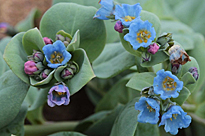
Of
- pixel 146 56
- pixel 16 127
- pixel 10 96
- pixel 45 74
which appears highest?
pixel 146 56

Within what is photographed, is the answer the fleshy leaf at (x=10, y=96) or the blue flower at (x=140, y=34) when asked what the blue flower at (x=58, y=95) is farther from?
the blue flower at (x=140, y=34)

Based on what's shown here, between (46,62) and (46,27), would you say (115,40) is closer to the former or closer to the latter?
(46,27)

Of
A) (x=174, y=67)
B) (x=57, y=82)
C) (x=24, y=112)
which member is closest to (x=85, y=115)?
(x=24, y=112)

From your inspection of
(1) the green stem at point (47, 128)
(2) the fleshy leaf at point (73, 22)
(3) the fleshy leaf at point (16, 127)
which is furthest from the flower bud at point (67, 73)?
(1) the green stem at point (47, 128)

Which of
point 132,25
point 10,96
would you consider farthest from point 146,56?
point 10,96

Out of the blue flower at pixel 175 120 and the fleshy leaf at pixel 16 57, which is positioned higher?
the fleshy leaf at pixel 16 57

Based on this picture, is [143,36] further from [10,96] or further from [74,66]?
[10,96]
